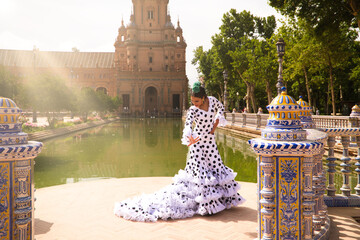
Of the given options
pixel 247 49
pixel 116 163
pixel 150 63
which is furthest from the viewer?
pixel 150 63

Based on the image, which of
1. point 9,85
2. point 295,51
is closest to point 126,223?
point 9,85

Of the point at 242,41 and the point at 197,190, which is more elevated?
the point at 242,41

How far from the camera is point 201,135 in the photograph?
5156 millimetres

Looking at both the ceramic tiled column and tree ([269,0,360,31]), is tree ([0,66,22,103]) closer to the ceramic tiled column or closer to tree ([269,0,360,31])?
tree ([269,0,360,31])

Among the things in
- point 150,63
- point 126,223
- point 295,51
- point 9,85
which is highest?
point 150,63

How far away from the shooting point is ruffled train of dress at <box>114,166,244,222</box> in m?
4.58

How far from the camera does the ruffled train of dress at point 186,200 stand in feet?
15.0

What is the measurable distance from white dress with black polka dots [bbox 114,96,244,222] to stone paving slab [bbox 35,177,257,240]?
137 mm

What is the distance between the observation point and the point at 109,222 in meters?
4.38

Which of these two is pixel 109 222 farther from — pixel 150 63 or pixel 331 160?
pixel 150 63

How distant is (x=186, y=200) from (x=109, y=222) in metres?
1.21

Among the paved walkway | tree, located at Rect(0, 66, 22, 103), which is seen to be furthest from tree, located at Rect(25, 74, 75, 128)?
the paved walkway

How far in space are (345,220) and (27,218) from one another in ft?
13.2

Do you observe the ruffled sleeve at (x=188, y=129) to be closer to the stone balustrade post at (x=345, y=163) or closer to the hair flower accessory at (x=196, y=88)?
the hair flower accessory at (x=196, y=88)
